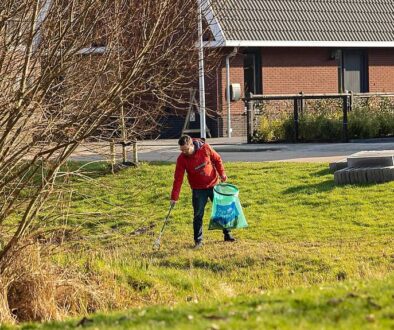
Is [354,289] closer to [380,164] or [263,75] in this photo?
[380,164]

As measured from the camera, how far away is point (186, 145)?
14.0 meters

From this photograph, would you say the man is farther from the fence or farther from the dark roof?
the dark roof

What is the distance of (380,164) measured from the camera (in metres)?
17.6

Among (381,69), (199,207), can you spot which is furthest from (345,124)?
(199,207)

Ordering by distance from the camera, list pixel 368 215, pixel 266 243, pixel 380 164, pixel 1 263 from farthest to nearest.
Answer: pixel 380 164 < pixel 368 215 < pixel 266 243 < pixel 1 263

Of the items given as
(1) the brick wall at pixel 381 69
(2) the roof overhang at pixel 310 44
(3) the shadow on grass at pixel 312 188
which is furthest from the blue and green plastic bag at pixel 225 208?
(1) the brick wall at pixel 381 69

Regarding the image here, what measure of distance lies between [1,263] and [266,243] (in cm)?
485

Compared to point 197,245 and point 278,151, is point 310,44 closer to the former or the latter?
point 278,151

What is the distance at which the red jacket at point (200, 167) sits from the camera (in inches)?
565

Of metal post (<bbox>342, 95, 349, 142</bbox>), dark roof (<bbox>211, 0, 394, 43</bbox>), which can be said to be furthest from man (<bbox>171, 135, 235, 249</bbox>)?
dark roof (<bbox>211, 0, 394, 43</bbox>)

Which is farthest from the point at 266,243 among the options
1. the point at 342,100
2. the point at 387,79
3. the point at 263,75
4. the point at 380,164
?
the point at 387,79

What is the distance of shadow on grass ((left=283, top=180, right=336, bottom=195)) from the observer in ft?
58.2

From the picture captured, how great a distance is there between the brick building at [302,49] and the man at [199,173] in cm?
1678

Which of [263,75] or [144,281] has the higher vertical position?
[263,75]
